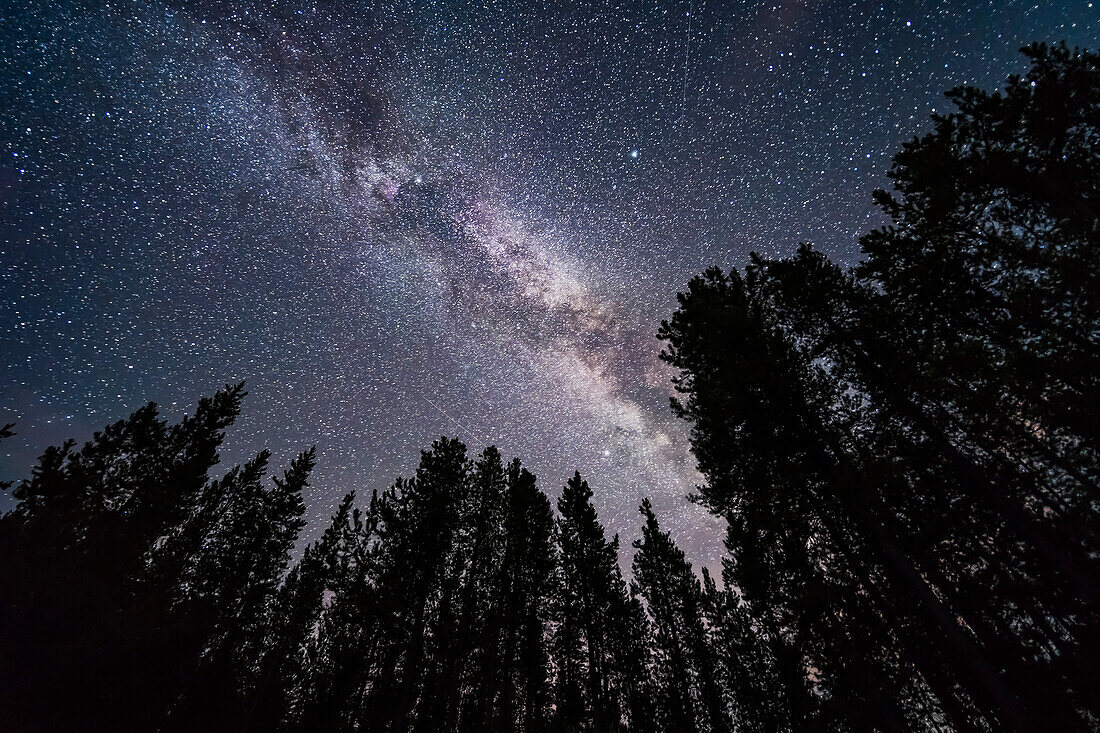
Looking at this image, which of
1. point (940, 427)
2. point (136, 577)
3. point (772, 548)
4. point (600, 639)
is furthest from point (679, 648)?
point (136, 577)

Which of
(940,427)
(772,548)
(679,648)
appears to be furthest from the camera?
(679,648)

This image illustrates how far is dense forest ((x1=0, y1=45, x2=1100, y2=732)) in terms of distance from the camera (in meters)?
8.00

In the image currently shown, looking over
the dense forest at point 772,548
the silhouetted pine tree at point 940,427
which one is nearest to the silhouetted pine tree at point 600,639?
the dense forest at point 772,548

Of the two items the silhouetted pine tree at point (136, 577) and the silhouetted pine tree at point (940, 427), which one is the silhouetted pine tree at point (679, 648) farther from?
the silhouetted pine tree at point (136, 577)

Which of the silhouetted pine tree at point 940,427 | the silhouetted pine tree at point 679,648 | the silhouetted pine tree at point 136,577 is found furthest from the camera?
the silhouetted pine tree at point 679,648

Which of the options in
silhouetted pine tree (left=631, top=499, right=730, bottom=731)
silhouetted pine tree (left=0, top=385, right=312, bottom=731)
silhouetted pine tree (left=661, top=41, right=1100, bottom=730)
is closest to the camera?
silhouetted pine tree (left=661, top=41, right=1100, bottom=730)

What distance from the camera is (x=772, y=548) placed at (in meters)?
14.0

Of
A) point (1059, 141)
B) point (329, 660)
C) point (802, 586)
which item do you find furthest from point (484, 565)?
point (1059, 141)

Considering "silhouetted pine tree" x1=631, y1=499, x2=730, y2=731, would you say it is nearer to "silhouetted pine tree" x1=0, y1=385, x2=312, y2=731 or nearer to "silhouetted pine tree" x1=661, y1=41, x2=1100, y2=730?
"silhouetted pine tree" x1=661, y1=41, x2=1100, y2=730

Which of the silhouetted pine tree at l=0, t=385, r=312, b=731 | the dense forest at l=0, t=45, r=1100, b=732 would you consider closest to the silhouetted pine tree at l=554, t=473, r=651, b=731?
the dense forest at l=0, t=45, r=1100, b=732

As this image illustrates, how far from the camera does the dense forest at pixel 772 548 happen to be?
8.00 metres

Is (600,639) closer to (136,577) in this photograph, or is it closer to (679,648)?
(679,648)

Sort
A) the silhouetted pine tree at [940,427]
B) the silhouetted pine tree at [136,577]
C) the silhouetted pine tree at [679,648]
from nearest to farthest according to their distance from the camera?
the silhouetted pine tree at [940,427], the silhouetted pine tree at [136,577], the silhouetted pine tree at [679,648]

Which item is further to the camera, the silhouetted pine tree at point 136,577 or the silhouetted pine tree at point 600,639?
the silhouetted pine tree at point 600,639
